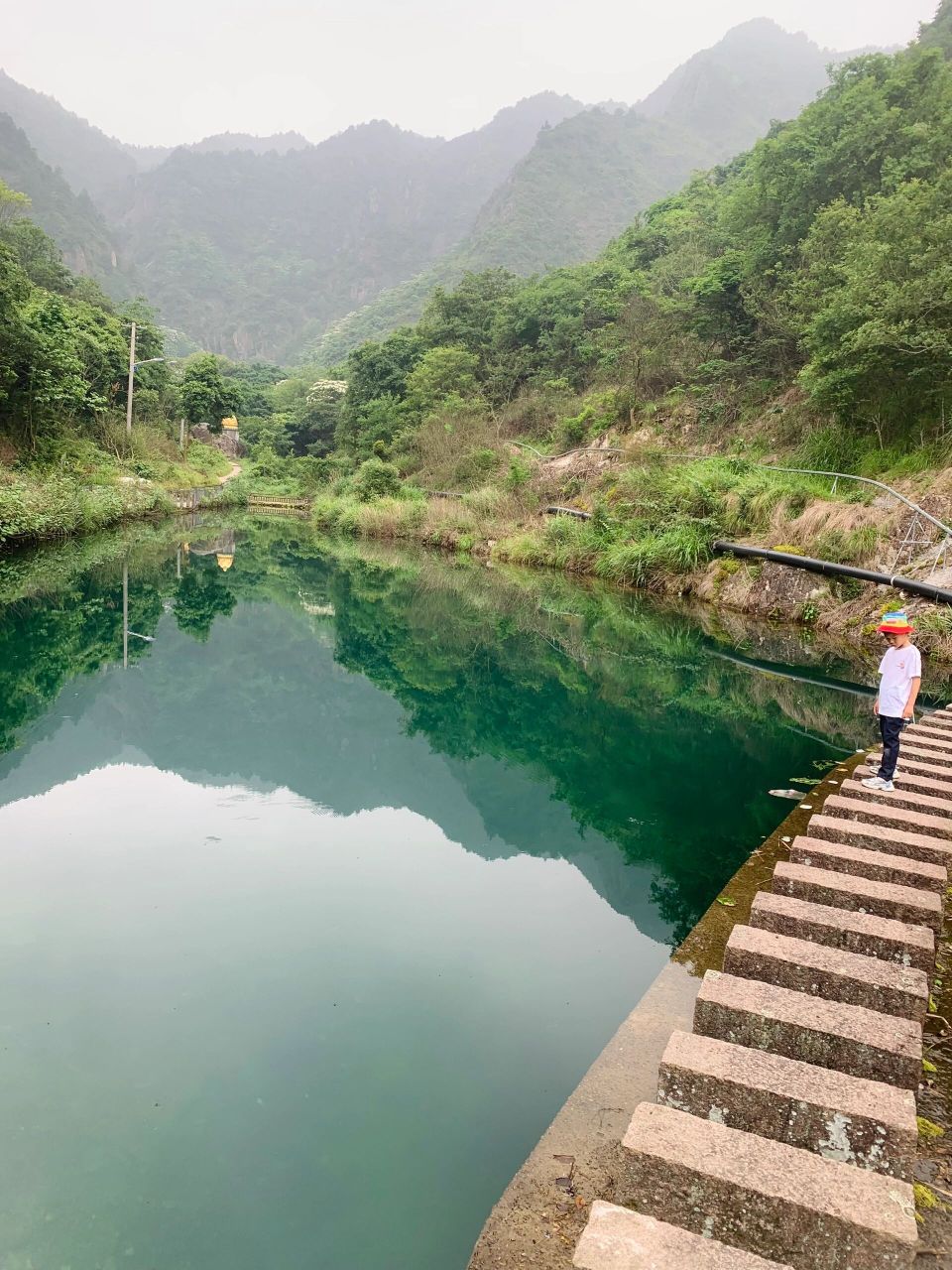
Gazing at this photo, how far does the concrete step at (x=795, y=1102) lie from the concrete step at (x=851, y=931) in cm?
85

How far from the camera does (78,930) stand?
187 inches

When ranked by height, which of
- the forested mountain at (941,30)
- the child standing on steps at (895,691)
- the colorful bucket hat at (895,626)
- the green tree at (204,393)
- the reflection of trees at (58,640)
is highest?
the forested mountain at (941,30)

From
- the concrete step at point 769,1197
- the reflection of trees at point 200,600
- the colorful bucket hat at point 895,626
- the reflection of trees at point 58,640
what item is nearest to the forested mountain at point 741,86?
the reflection of trees at point 200,600

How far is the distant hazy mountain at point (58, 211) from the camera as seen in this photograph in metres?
88.4

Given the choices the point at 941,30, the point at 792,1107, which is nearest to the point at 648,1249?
the point at 792,1107

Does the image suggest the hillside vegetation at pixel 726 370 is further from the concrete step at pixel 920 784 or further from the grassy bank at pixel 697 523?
the concrete step at pixel 920 784

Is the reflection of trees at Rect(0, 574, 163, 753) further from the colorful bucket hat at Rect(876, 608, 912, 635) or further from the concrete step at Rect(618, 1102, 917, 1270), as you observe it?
the colorful bucket hat at Rect(876, 608, 912, 635)

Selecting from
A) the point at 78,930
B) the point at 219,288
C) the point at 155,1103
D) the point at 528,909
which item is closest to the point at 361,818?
the point at 528,909

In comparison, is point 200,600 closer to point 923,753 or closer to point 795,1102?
point 923,753

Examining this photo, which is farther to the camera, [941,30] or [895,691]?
[941,30]

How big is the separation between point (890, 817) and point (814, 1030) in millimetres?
2399

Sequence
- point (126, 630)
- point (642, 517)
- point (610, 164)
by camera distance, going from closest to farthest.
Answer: point (126, 630)
point (642, 517)
point (610, 164)

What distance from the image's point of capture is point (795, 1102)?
215 centimetres

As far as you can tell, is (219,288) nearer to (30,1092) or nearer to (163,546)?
(163,546)
